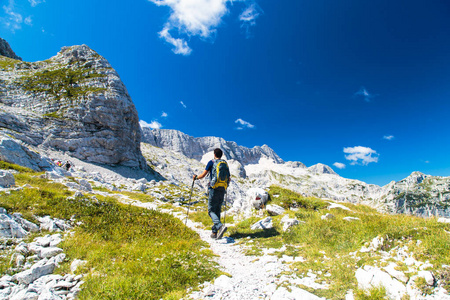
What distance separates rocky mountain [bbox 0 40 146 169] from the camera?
184ft

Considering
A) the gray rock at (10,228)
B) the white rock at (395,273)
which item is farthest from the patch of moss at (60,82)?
the white rock at (395,273)

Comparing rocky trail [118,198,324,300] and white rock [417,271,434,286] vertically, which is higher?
white rock [417,271,434,286]

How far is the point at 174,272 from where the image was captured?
4914mm

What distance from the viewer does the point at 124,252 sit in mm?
6031

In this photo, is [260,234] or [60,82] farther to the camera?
[60,82]

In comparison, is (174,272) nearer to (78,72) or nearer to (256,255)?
(256,255)

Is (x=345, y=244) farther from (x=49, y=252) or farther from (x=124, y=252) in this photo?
(x=49, y=252)

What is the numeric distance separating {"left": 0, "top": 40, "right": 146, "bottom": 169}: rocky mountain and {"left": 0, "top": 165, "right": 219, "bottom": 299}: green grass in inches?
2284

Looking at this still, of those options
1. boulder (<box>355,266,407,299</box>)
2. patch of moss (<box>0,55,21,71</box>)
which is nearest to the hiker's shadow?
boulder (<box>355,266,407,299</box>)

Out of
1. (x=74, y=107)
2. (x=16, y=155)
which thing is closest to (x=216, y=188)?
(x=16, y=155)

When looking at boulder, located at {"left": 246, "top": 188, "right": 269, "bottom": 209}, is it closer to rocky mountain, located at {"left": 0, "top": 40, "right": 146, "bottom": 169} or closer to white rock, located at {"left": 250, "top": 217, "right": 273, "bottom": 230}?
white rock, located at {"left": 250, "top": 217, "right": 273, "bottom": 230}

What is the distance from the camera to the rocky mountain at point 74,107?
5619 centimetres

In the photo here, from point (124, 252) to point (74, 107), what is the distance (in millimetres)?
74462

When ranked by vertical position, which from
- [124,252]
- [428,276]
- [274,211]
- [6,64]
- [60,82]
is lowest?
[124,252]
